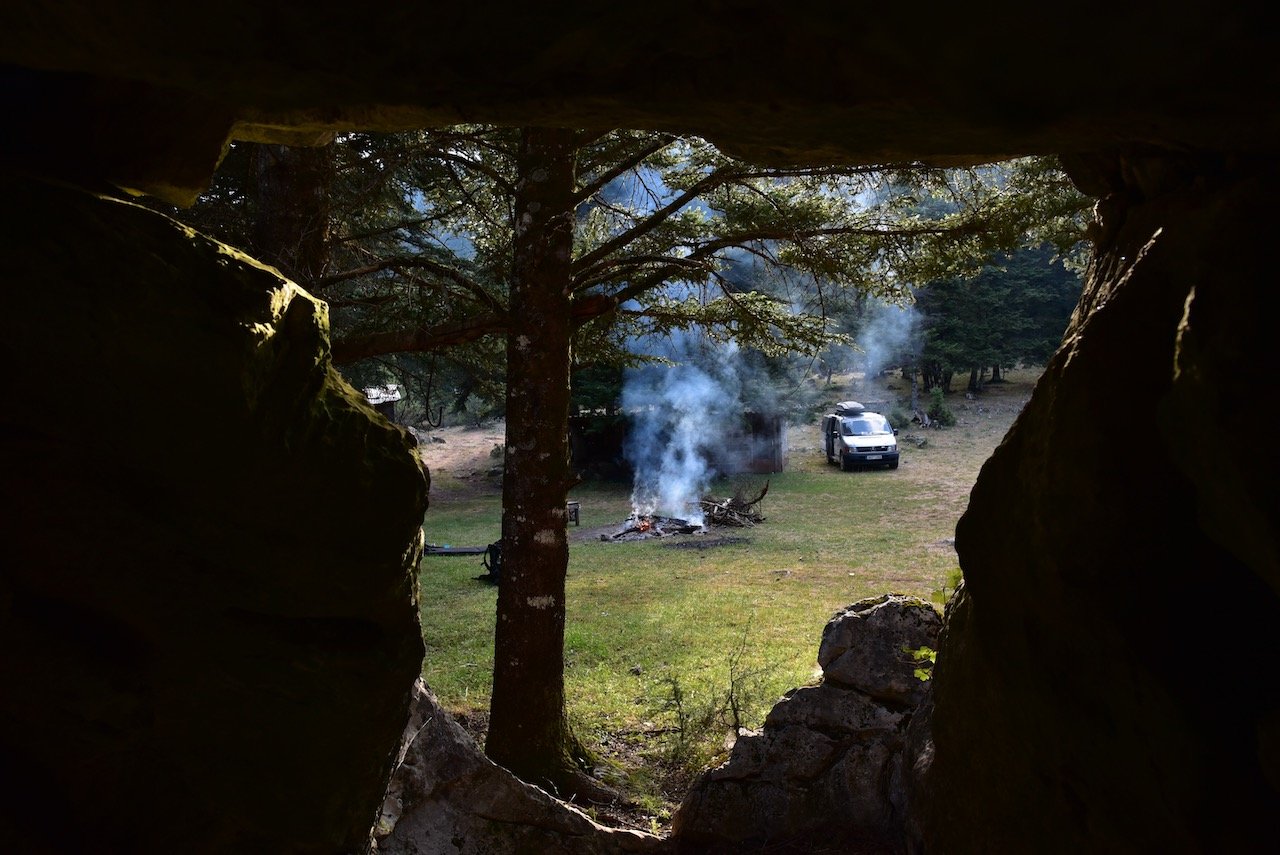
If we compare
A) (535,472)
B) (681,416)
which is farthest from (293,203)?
(681,416)

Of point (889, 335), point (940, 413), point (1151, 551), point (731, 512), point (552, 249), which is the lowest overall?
point (731, 512)

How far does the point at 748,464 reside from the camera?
29219 mm

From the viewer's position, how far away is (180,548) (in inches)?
111

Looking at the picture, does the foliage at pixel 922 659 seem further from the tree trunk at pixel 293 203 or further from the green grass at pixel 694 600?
the tree trunk at pixel 293 203

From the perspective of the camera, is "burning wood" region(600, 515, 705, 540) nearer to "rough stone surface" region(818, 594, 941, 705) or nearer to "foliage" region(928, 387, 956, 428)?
"rough stone surface" region(818, 594, 941, 705)

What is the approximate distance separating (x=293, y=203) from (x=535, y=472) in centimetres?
296

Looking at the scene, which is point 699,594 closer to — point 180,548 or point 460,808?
point 460,808

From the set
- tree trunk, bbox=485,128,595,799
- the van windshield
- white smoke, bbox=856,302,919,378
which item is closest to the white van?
the van windshield

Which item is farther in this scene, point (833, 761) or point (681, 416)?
point (681, 416)

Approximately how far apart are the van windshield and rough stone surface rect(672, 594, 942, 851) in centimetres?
2265

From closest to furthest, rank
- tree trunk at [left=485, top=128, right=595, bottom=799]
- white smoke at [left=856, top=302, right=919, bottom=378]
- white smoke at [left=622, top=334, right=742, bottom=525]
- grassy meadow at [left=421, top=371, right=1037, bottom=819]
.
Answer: tree trunk at [left=485, top=128, right=595, bottom=799] < grassy meadow at [left=421, top=371, right=1037, bottom=819] < white smoke at [left=622, top=334, right=742, bottom=525] < white smoke at [left=856, top=302, right=919, bottom=378]

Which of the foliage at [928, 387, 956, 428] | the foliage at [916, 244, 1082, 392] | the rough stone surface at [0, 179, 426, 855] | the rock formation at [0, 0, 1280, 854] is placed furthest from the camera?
the foliage at [928, 387, 956, 428]

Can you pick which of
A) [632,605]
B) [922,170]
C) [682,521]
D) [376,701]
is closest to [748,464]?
[682,521]

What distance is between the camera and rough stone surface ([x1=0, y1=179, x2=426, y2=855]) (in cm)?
262
